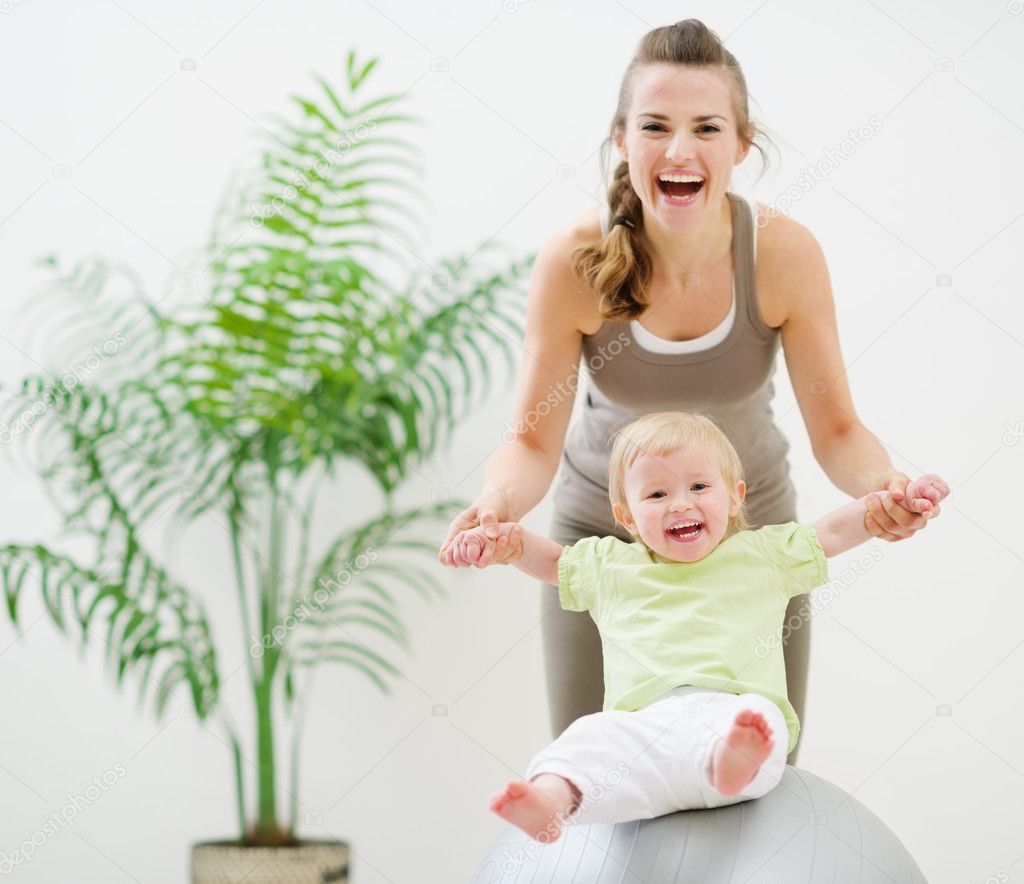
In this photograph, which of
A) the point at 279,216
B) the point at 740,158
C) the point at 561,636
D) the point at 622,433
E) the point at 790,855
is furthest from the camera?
the point at 279,216

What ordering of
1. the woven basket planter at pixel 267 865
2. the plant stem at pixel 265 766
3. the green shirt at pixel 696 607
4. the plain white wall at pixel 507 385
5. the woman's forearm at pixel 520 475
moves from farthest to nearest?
the plain white wall at pixel 507 385 < the plant stem at pixel 265 766 < the woven basket planter at pixel 267 865 < the woman's forearm at pixel 520 475 < the green shirt at pixel 696 607

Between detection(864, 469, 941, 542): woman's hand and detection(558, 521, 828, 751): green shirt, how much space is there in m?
0.07

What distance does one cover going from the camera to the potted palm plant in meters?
2.64

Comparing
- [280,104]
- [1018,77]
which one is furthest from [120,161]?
[1018,77]

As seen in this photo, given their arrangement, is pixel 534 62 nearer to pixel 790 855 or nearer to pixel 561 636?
pixel 561 636

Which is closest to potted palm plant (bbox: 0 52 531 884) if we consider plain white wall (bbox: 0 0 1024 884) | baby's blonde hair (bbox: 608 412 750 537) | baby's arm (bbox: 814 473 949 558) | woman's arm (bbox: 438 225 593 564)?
plain white wall (bbox: 0 0 1024 884)

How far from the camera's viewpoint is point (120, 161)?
310 cm

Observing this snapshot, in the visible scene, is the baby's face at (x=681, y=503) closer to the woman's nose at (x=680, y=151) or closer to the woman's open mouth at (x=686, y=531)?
the woman's open mouth at (x=686, y=531)

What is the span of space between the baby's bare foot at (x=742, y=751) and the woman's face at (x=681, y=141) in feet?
2.19

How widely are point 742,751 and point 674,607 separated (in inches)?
10.3

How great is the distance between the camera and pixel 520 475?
176 cm

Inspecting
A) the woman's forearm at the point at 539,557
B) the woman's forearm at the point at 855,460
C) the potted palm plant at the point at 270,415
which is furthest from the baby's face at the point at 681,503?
the potted palm plant at the point at 270,415

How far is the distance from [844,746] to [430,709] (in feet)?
3.26

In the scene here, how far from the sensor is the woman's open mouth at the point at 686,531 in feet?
5.02
